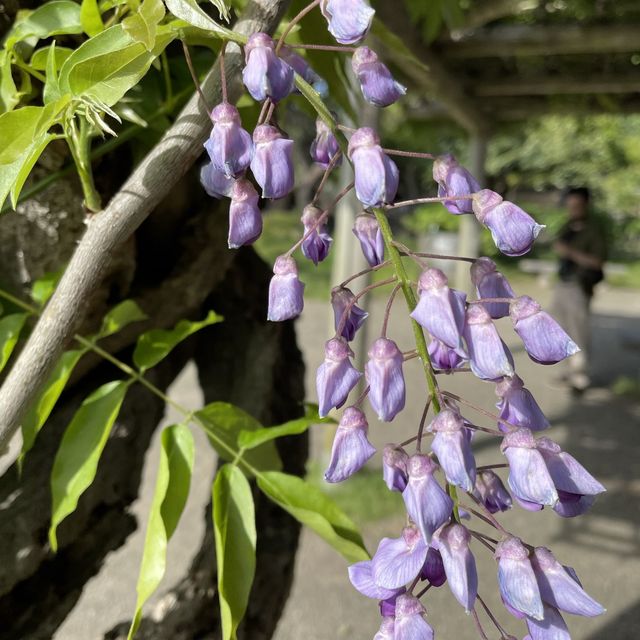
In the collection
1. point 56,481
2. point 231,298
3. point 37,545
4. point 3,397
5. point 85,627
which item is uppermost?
point 3,397

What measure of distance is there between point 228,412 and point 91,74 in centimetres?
35

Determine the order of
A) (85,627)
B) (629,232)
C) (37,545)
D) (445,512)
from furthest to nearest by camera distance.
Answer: (629,232)
(85,627)
(37,545)
(445,512)

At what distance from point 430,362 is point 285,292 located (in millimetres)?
96

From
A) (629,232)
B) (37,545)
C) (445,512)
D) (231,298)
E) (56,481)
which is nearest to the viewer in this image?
(445,512)

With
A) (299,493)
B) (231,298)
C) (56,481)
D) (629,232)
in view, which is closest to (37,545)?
(56,481)

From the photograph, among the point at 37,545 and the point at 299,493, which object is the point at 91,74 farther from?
the point at 37,545

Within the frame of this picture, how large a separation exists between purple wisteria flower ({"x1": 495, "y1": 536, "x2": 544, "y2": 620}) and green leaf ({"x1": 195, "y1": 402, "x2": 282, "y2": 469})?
11.8 inches

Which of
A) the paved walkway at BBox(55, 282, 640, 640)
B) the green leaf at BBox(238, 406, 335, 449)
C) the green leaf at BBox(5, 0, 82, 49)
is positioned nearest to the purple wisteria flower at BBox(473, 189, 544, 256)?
the green leaf at BBox(238, 406, 335, 449)

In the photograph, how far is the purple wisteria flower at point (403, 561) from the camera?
37cm

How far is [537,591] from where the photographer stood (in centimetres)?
35

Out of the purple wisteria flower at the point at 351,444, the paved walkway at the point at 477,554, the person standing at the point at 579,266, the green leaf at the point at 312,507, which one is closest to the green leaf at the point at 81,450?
the green leaf at the point at 312,507

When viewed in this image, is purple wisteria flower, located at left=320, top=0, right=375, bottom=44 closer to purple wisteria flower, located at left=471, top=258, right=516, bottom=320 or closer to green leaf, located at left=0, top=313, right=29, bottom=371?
purple wisteria flower, located at left=471, top=258, right=516, bottom=320

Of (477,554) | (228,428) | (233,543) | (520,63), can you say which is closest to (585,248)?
(520,63)

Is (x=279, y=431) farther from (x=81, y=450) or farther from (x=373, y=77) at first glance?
(x=373, y=77)
